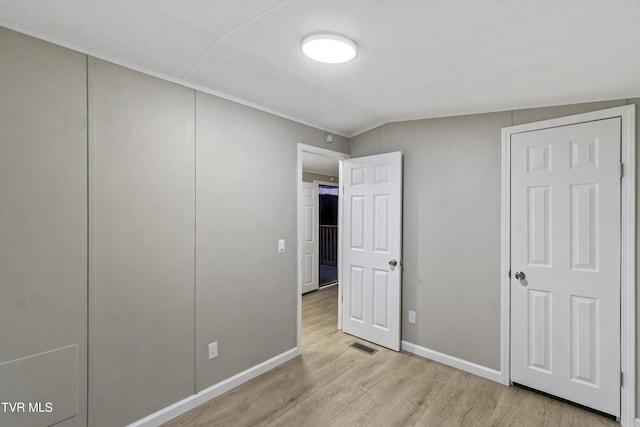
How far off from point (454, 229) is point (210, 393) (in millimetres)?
2526

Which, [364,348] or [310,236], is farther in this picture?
[310,236]

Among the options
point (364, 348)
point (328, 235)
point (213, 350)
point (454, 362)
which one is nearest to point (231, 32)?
point (213, 350)

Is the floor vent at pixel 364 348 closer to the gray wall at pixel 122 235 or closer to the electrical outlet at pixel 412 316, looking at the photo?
the electrical outlet at pixel 412 316

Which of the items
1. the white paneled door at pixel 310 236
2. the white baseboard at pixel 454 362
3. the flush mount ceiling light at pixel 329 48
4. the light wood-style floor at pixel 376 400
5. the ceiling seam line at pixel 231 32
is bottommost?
the light wood-style floor at pixel 376 400

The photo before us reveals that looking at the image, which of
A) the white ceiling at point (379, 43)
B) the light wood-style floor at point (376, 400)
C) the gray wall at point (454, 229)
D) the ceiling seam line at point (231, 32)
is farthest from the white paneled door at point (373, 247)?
the ceiling seam line at point (231, 32)

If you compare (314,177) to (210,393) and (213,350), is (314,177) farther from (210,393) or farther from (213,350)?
(210,393)

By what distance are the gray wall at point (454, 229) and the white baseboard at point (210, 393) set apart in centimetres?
138

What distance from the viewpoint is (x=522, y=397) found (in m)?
2.42

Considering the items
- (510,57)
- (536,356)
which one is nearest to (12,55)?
(510,57)

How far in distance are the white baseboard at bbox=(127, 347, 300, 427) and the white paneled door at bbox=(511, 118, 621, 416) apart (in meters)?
2.06

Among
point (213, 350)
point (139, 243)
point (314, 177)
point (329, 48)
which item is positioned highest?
point (329, 48)

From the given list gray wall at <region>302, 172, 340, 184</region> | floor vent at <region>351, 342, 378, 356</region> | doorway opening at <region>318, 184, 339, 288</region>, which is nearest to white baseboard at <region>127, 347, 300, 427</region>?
floor vent at <region>351, 342, 378, 356</region>

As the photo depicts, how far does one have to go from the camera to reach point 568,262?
2314 mm

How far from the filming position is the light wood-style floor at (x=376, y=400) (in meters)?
2.14
